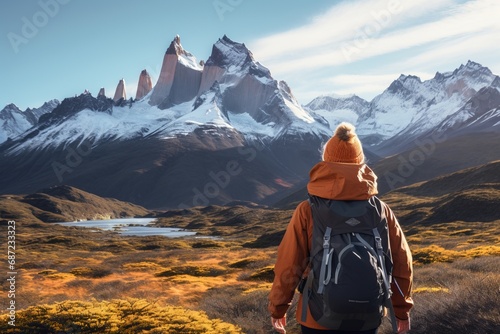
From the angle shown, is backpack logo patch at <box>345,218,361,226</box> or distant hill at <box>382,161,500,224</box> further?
distant hill at <box>382,161,500,224</box>

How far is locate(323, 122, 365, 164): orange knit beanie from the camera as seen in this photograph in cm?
511

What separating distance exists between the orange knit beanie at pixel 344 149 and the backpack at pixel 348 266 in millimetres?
538

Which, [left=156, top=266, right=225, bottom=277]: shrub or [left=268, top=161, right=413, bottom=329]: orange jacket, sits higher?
[left=268, top=161, right=413, bottom=329]: orange jacket

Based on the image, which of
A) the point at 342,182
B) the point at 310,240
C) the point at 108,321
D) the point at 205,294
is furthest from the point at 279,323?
the point at 205,294

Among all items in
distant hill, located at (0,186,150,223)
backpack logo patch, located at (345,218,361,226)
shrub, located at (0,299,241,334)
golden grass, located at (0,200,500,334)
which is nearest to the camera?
backpack logo patch, located at (345,218,361,226)

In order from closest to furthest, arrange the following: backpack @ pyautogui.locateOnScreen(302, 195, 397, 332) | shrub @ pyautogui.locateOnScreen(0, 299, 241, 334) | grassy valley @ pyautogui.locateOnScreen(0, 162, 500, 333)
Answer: backpack @ pyautogui.locateOnScreen(302, 195, 397, 332) < grassy valley @ pyautogui.locateOnScreen(0, 162, 500, 333) < shrub @ pyautogui.locateOnScreen(0, 299, 241, 334)

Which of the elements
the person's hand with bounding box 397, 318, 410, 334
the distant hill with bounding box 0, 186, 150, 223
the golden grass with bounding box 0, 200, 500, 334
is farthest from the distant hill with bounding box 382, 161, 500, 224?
the distant hill with bounding box 0, 186, 150, 223

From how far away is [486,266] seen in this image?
1606cm

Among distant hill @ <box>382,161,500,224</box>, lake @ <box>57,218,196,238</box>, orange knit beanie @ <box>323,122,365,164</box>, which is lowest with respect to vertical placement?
lake @ <box>57,218,196,238</box>

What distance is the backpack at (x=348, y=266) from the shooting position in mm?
4512

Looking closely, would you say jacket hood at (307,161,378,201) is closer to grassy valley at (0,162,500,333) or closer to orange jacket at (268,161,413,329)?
orange jacket at (268,161,413,329)

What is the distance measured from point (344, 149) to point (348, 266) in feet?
4.47

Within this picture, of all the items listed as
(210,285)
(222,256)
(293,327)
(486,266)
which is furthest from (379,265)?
(222,256)

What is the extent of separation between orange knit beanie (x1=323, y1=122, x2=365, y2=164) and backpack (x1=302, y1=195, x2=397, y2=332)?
1.77 feet
